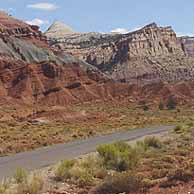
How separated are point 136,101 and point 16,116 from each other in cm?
3919

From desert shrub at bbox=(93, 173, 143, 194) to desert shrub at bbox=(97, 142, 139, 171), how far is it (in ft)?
13.0

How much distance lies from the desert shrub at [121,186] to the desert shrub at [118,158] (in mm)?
3973

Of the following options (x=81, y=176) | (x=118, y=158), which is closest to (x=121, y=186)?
(x=81, y=176)

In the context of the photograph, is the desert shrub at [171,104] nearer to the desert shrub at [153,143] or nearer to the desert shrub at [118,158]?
the desert shrub at [153,143]

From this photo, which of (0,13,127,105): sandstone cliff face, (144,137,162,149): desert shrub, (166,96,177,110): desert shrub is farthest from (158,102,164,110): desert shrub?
(144,137,162,149): desert shrub

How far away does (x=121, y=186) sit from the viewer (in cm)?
1286

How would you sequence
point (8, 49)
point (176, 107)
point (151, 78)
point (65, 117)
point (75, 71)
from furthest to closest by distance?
point (151, 78) < point (8, 49) < point (75, 71) < point (176, 107) < point (65, 117)

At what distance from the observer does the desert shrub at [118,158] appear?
17.7 m

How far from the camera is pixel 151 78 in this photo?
171625 millimetres

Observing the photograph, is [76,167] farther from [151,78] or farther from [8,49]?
[151,78]

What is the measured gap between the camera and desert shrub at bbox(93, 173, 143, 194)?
41.9 feet

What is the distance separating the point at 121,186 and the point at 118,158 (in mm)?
5174

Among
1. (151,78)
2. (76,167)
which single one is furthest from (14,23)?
(76,167)

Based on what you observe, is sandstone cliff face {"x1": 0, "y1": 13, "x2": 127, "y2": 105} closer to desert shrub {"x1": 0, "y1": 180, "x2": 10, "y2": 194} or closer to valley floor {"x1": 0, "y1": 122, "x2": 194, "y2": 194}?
valley floor {"x1": 0, "y1": 122, "x2": 194, "y2": 194}
